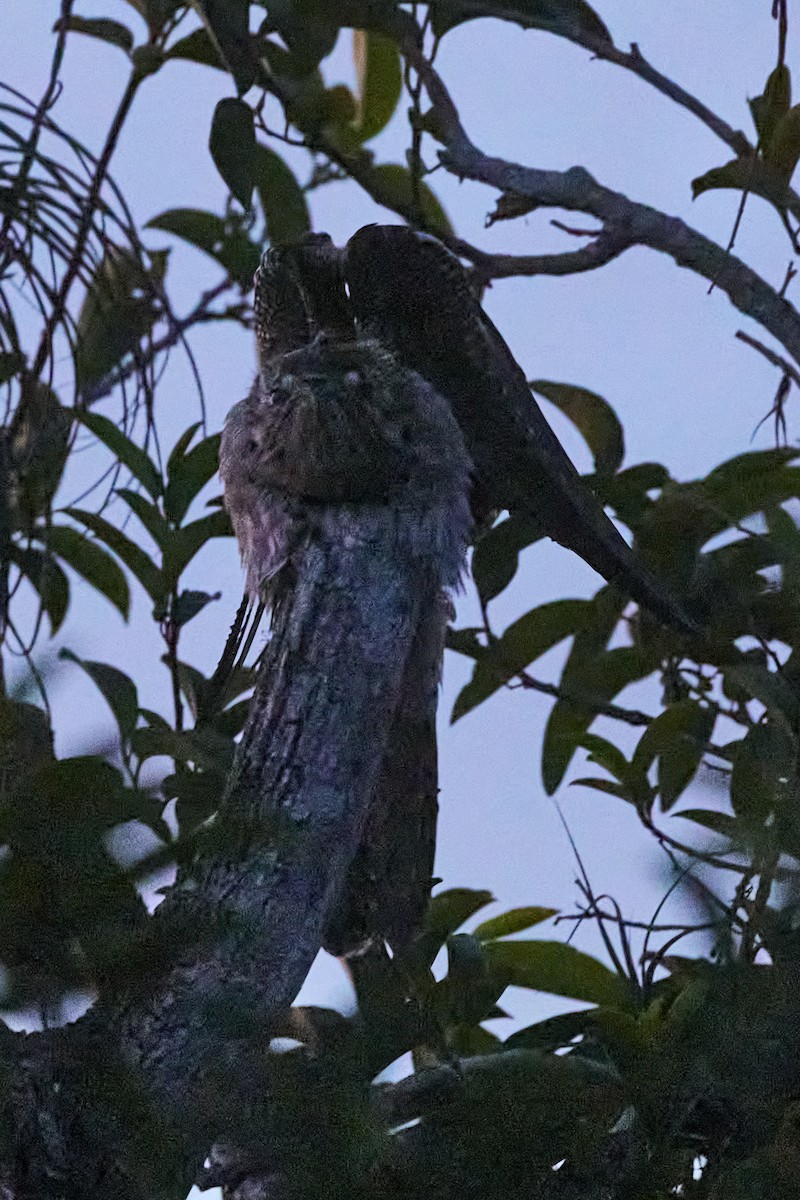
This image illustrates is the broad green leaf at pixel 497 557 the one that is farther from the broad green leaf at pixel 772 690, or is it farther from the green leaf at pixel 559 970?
the green leaf at pixel 559 970

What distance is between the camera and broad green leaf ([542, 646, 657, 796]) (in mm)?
2236

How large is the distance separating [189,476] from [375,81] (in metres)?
0.88

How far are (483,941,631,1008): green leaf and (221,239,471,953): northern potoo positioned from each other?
0.12 metres

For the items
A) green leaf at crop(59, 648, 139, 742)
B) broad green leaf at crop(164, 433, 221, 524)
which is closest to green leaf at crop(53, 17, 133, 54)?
broad green leaf at crop(164, 433, 221, 524)

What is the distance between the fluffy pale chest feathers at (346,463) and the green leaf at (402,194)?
98 cm

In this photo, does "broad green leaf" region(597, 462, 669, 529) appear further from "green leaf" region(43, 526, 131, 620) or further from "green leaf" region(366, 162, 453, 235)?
"green leaf" region(43, 526, 131, 620)

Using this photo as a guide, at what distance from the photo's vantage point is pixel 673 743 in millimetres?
1984

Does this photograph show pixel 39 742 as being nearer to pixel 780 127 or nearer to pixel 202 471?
pixel 202 471

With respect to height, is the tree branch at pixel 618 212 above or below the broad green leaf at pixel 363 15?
below

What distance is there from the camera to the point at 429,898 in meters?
1.77

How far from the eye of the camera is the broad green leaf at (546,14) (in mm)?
2275

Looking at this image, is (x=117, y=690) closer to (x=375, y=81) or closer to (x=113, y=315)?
(x=113, y=315)

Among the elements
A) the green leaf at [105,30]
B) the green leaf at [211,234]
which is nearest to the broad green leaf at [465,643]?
the green leaf at [211,234]

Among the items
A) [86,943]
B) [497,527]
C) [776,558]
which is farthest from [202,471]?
[86,943]
